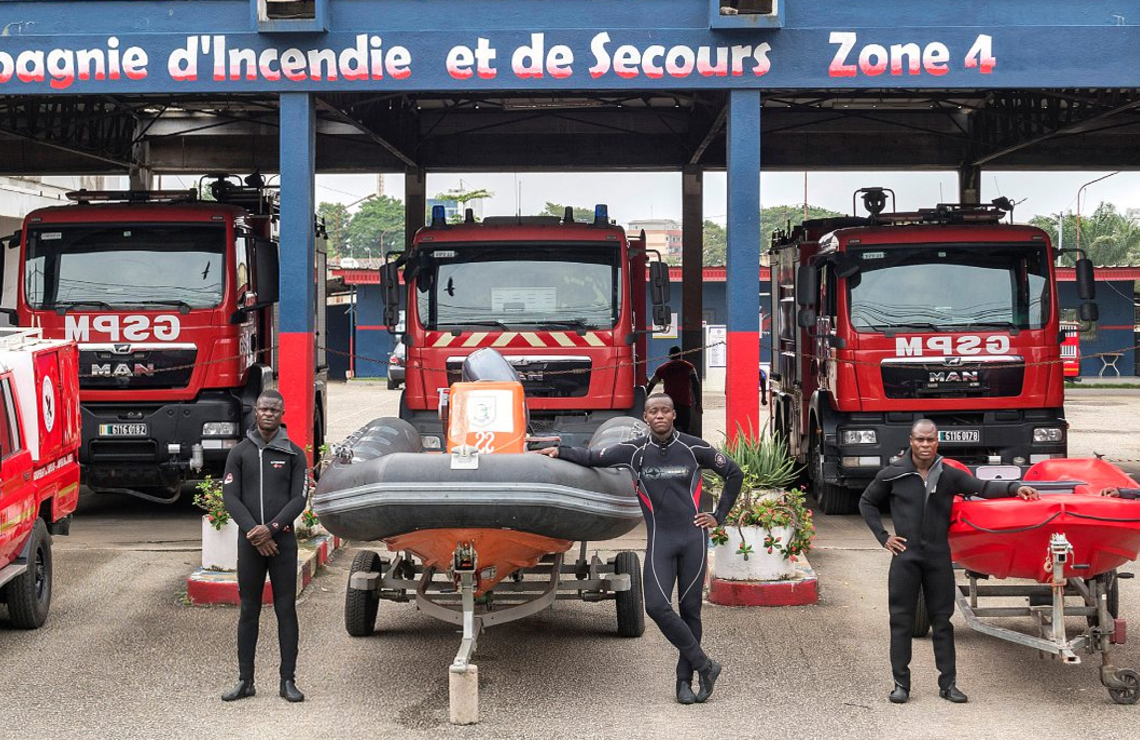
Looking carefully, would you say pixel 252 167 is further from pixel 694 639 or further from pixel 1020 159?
pixel 694 639

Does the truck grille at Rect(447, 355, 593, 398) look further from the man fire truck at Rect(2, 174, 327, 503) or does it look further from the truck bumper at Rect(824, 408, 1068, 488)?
the truck bumper at Rect(824, 408, 1068, 488)

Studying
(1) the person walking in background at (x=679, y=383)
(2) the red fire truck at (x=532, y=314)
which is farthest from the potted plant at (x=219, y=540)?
(1) the person walking in background at (x=679, y=383)

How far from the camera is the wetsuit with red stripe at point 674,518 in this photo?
7.88m

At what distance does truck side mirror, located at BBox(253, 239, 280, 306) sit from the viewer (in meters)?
15.1

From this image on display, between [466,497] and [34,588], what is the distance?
3.82 meters

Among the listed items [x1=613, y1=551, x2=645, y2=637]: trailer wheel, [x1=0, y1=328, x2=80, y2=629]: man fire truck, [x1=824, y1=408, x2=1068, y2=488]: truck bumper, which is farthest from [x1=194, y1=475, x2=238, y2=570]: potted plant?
[x1=824, y1=408, x2=1068, y2=488]: truck bumper

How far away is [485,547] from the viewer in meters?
8.05

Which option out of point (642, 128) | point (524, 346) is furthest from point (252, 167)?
point (524, 346)

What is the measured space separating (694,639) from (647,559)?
1.69ft

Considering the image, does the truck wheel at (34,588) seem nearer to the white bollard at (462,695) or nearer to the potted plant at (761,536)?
the white bollard at (462,695)

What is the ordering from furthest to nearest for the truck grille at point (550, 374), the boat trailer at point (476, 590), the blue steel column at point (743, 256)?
1. the truck grille at point (550, 374)
2. the blue steel column at point (743, 256)
3. the boat trailer at point (476, 590)

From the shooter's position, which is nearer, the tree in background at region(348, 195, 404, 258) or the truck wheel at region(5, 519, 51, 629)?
the truck wheel at region(5, 519, 51, 629)

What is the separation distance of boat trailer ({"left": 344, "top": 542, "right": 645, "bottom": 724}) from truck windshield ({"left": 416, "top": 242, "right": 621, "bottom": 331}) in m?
4.03

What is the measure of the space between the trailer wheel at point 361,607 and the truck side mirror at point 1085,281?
8.20 m
